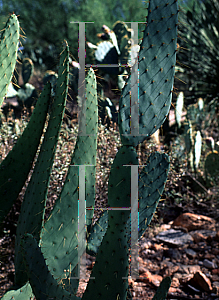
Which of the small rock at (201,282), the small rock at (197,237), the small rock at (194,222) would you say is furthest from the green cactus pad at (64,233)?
the small rock at (194,222)

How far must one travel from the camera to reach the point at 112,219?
122 cm

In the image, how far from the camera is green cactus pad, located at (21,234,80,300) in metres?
1.20

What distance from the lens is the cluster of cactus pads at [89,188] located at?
1.24m

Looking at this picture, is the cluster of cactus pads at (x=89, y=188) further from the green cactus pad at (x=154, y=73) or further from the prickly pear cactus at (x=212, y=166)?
the prickly pear cactus at (x=212, y=166)

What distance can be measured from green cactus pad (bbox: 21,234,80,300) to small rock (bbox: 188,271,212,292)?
174cm

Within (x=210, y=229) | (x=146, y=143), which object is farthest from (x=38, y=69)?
(x=210, y=229)

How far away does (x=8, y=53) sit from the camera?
1.75 m

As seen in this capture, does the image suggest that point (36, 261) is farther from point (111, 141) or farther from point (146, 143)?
point (146, 143)

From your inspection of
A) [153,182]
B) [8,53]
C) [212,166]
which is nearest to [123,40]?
[212,166]

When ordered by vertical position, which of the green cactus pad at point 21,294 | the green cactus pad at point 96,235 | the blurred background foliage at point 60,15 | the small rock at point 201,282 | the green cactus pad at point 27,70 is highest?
the blurred background foliage at point 60,15

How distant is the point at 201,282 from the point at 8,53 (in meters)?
2.45

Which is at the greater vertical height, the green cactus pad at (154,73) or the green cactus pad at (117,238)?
the green cactus pad at (154,73)

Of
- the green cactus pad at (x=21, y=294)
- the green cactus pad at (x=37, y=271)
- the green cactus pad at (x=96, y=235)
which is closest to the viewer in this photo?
the green cactus pad at (x=37, y=271)

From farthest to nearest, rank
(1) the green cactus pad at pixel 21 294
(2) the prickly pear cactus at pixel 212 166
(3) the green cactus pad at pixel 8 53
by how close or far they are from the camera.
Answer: (2) the prickly pear cactus at pixel 212 166 → (3) the green cactus pad at pixel 8 53 → (1) the green cactus pad at pixel 21 294
